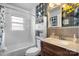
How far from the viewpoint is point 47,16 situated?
158cm

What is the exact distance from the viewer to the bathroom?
152 centimetres

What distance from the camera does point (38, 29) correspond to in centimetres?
158

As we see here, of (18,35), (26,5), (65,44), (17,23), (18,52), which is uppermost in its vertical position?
(26,5)

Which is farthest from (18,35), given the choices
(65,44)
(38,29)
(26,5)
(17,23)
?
(65,44)

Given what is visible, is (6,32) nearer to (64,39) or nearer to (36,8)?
(36,8)

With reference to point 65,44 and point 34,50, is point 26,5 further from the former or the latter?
point 65,44

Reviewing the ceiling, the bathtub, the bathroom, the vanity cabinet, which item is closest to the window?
the bathroom

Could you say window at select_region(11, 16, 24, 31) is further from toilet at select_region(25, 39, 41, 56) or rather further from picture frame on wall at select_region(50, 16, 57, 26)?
picture frame on wall at select_region(50, 16, 57, 26)

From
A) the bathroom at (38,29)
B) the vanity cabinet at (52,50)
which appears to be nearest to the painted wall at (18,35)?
the bathroom at (38,29)

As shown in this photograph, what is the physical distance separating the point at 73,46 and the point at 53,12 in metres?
0.52

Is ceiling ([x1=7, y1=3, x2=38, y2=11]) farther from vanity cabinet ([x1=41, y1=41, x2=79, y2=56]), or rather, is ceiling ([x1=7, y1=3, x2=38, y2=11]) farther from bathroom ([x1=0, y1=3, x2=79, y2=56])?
vanity cabinet ([x1=41, y1=41, x2=79, y2=56])

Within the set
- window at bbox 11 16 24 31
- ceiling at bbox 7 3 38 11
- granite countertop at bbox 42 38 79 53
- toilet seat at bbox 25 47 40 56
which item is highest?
ceiling at bbox 7 3 38 11

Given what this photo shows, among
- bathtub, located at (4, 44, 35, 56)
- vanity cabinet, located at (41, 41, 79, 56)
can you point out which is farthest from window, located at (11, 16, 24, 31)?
vanity cabinet, located at (41, 41, 79, 56)

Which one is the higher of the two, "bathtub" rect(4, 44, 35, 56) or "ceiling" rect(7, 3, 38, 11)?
"ceiling" rect(7, 3, 38, 11)
